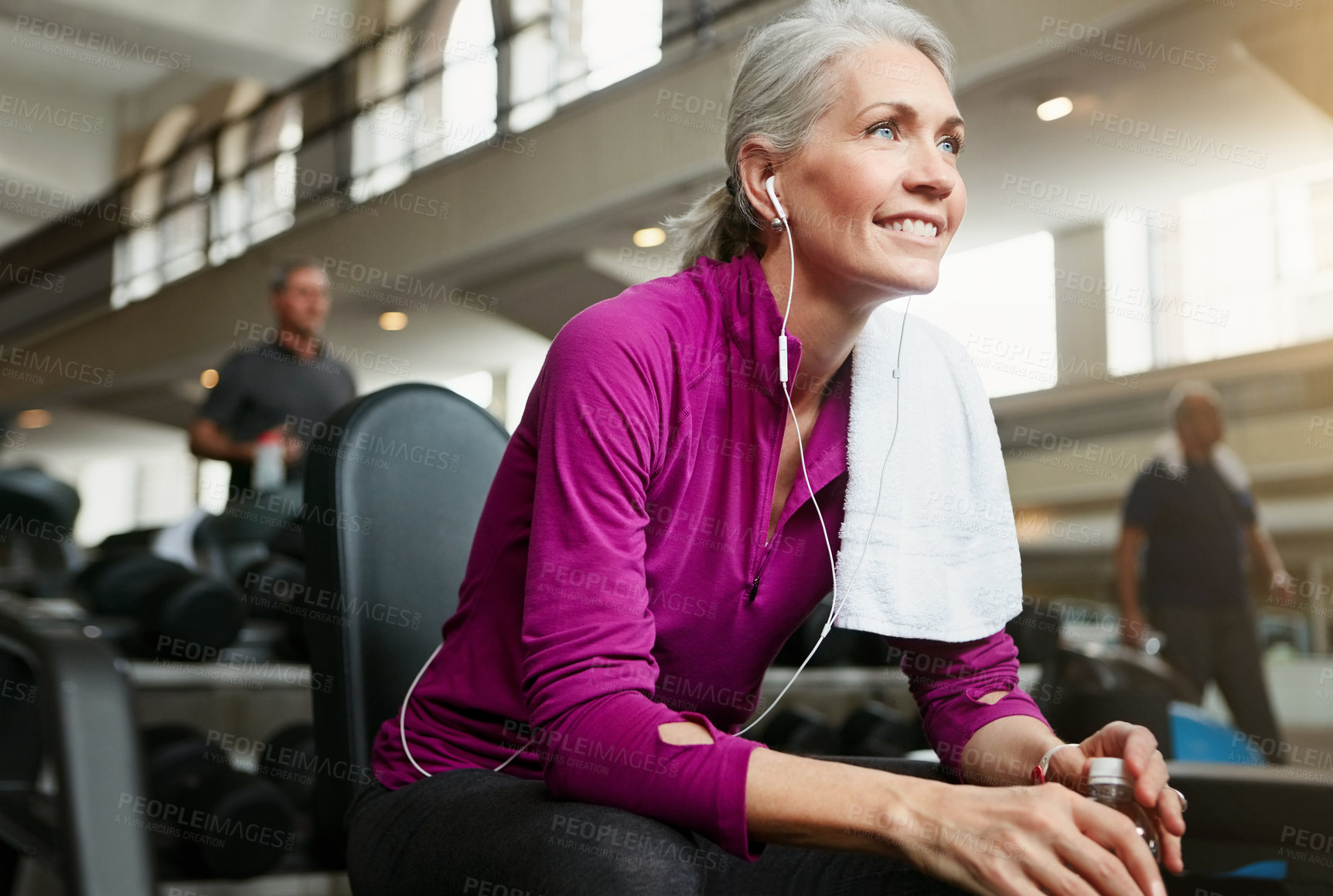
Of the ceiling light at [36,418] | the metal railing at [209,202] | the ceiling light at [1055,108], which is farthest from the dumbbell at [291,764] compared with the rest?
the ceiling light at [36,418]

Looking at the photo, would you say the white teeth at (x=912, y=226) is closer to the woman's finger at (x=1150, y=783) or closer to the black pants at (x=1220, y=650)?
the woman's finger at (x=1150, y=783)

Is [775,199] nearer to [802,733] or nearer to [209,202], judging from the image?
[802,733]

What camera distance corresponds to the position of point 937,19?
419 cm

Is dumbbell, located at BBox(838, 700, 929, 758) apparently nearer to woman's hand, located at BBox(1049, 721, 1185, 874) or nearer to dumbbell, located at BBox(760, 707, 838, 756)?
dumbbell, located at BBox(760, 707, 838, 756)

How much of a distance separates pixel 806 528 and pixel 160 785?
154 cm

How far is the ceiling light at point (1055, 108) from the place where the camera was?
4469mm

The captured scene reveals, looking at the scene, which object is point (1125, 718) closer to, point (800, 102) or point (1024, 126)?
point (800, 102)

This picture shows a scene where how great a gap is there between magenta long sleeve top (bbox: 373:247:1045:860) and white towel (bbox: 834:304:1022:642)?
0.10ft

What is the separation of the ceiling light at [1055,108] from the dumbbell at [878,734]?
2.57m

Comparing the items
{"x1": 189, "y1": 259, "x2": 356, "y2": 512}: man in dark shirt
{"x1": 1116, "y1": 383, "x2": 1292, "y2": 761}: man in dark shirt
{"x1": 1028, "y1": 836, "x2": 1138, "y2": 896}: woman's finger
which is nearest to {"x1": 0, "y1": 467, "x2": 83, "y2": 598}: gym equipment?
{"x1": 189, "y1": 259, "x2": 356, "y2": 512}: man in dark shirt

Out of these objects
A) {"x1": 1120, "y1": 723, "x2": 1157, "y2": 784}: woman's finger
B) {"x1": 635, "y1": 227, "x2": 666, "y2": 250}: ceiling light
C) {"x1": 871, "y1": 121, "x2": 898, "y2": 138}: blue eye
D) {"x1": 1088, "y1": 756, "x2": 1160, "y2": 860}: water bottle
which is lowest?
{"x1": 1088, "y1": 756, "x2": 1160, "y2": 860}: water bottle

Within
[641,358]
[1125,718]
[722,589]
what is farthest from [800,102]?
[1125,718]

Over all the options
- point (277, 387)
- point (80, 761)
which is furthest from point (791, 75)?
point (277, 387)

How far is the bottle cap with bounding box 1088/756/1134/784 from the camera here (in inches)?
30.2
